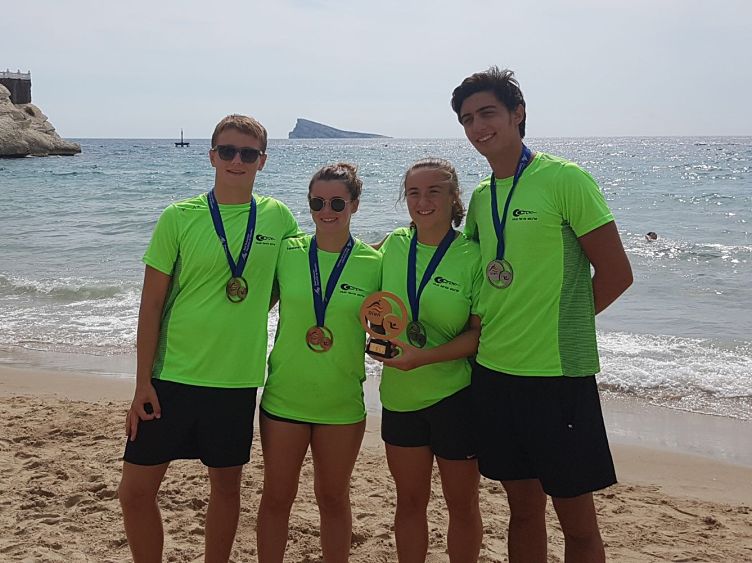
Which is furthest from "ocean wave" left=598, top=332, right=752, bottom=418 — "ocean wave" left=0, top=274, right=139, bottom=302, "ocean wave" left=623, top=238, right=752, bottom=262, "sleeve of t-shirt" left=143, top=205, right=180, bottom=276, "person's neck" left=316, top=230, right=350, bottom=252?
"ocean wave" left=0, top=274, right=139, bottom=302

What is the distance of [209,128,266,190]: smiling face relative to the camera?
11.2ft

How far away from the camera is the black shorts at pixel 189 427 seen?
3312 millimetres

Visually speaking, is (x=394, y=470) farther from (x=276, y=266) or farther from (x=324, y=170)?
(x=324, y=170)

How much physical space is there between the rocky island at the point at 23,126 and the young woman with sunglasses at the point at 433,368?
60.9 m

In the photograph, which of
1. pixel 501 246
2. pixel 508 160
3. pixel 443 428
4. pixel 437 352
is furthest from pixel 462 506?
pixel 508 160

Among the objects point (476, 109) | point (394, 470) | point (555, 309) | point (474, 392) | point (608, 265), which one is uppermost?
point (476, 109)

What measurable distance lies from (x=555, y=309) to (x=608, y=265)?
30cm

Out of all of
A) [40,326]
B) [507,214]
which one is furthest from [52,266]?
[507,214]

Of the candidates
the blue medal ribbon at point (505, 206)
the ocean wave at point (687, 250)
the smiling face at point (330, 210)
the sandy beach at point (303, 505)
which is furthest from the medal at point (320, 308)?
the ocean wave at point (687, 250)

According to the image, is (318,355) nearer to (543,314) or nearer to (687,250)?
(543,314)

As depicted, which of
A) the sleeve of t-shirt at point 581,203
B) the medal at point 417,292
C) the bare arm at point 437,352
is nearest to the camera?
the sleeve of t-shirt at point 581,203

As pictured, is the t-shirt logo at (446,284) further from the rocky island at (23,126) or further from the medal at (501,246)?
the rocky island at (23,126)

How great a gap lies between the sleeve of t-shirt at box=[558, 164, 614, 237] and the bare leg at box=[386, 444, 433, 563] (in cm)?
123

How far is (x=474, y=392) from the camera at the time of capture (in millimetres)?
3262
